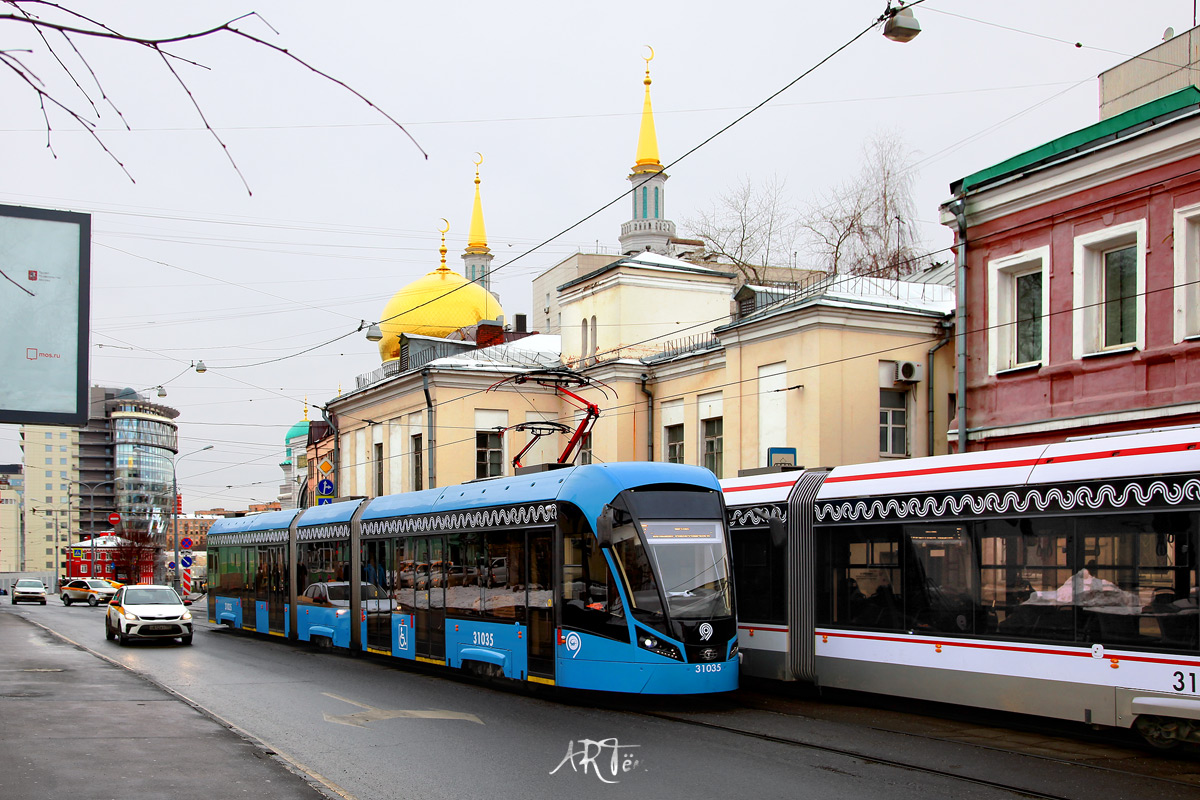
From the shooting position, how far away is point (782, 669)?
1580 cm

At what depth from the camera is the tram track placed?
9.11 metres

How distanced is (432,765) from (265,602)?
18.5 meters

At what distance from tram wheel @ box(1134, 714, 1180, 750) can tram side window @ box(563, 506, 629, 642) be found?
5716mm

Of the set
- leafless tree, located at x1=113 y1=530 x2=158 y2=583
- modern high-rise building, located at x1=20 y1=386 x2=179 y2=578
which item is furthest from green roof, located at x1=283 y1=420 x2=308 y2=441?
modern high-rise building, located at x1=20 y1=386 x2=179 y2=578

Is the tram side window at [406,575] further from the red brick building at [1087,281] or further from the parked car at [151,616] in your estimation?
the red brick building at [1087,281]

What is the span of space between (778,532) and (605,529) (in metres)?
2.94

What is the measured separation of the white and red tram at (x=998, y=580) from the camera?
428 inches

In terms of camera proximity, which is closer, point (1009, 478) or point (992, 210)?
point (1009, 478)

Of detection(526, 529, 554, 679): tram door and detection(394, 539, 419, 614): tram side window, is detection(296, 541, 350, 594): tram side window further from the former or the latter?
detection(526, 529, 554, 679): tram door

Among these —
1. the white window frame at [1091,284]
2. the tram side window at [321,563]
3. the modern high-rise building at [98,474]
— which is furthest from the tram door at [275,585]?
→ the modern high-rise building at [98,474]

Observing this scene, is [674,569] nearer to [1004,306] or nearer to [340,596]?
[1004,306]

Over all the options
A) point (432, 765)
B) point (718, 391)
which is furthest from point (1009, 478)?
point (718, 391)

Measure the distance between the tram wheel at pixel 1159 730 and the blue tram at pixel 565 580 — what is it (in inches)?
191

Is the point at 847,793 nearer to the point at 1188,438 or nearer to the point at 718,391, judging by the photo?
the point at 1188,438
